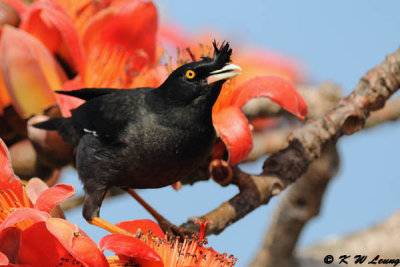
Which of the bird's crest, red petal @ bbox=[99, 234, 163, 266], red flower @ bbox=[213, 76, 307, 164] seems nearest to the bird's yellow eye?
the bird's crest

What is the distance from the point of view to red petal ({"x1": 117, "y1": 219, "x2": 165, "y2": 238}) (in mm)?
1907

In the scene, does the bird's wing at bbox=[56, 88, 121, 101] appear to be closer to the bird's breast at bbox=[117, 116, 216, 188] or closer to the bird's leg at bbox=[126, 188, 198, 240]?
the bird's breast at bbox=[117, 116, 216, 188]

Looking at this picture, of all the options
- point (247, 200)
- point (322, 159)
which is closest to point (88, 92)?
point (247, 200)

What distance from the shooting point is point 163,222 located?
2926 mm

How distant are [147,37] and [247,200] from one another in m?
1.10

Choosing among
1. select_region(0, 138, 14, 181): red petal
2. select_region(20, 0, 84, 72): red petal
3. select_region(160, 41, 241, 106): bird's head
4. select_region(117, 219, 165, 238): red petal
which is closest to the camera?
select_region(0, 138, 14, 181): red petal

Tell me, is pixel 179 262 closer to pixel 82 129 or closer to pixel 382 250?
pixel 82 129

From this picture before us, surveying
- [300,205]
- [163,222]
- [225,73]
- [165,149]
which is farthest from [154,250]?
[300,205]

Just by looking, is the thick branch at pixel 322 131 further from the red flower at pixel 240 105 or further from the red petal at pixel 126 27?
the red petal at pixel 126 27

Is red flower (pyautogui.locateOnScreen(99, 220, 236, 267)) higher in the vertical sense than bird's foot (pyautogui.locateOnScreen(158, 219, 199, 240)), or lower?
higher

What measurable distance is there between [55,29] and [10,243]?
153 cm

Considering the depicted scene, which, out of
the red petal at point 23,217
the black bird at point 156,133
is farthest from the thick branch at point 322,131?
the red petal at point 23,217

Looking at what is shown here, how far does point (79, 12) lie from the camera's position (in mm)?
3242

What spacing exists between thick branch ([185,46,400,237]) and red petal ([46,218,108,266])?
976 mm
